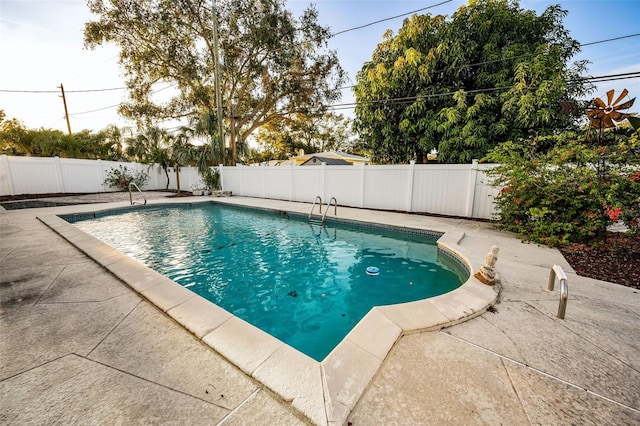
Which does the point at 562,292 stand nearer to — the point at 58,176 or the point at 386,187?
the point at 386,187

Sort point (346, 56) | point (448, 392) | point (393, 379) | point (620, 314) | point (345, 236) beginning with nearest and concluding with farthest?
point (448, 392) < point (393, 379) < point (620, 314) < point (345, 236) < point (346, 56)

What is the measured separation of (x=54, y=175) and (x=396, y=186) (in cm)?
1575

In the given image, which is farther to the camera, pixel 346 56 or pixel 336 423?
pixel 346 56

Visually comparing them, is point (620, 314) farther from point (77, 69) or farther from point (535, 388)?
point (77, 69)

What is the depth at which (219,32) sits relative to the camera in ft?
45.4

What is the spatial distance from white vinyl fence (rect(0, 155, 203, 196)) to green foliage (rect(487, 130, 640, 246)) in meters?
15.3

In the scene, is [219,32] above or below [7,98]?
above

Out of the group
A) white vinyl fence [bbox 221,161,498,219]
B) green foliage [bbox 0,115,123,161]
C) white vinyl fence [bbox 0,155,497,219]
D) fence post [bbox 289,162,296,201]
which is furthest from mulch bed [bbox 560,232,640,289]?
green foliage [bbox 0,115,123,161]

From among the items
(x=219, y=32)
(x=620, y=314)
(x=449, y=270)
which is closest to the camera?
(x=620, y=314)

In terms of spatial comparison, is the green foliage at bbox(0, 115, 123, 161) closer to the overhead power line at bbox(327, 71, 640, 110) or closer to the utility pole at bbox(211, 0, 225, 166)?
the utility pole at bbox(211, 0, 225, 166)

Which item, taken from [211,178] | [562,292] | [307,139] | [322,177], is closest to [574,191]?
[562,292]

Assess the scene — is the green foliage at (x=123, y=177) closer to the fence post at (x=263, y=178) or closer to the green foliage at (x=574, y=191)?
the fence post at (x=263, y=178)

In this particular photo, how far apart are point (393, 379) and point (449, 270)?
10.3 feet

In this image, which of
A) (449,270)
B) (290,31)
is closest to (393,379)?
(449,270)
